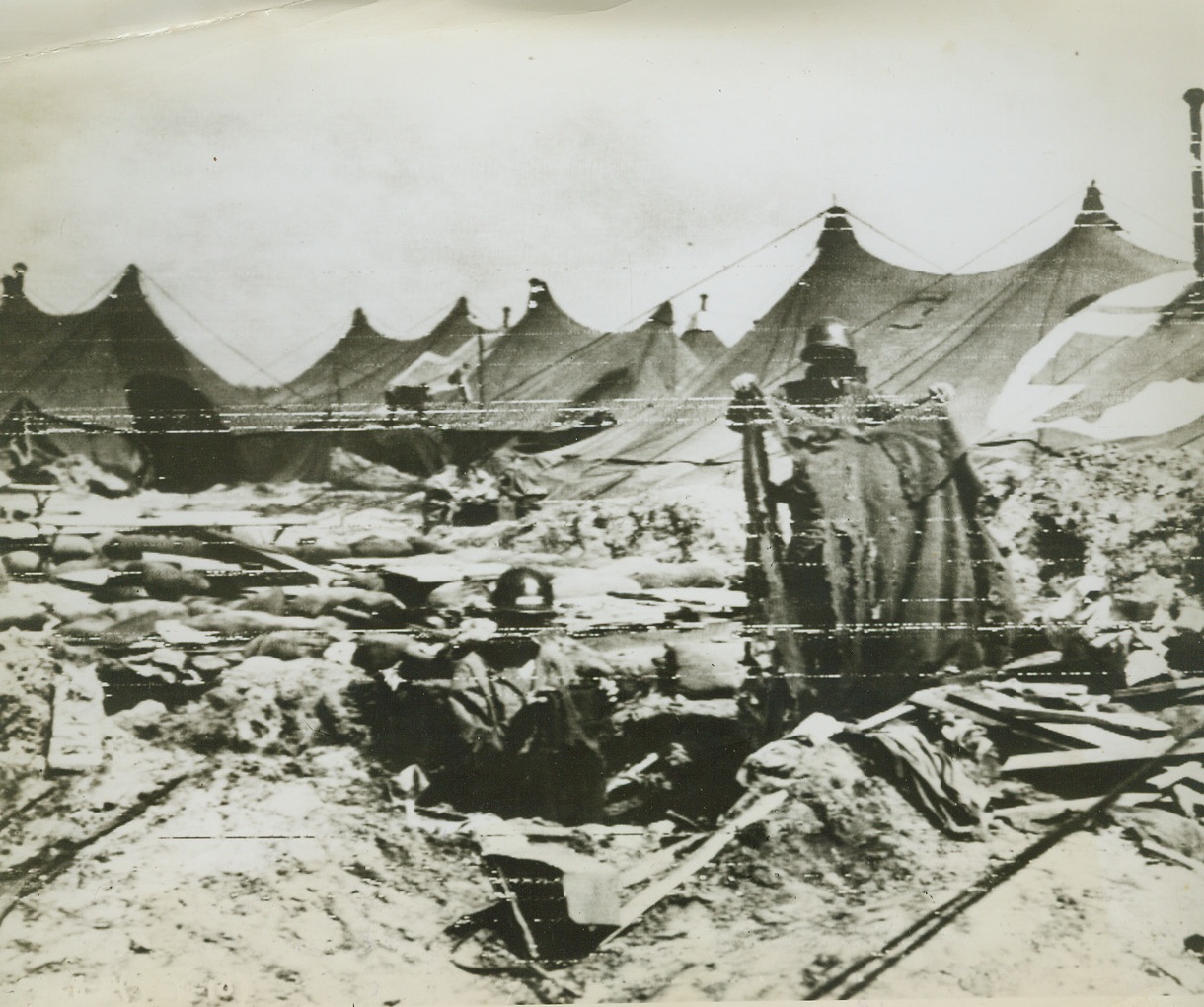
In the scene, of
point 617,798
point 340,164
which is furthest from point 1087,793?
point 340,164

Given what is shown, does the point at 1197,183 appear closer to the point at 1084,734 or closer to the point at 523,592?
the point at 1084,734

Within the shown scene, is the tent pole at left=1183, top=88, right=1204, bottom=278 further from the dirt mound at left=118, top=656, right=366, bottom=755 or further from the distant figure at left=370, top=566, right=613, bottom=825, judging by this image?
the dirt mound at left=118, top=656, right=366, bottom=755

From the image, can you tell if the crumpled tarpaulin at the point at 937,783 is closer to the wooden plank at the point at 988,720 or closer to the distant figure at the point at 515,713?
the wooden plank at the point at 988,720

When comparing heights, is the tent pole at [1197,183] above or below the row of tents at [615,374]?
above

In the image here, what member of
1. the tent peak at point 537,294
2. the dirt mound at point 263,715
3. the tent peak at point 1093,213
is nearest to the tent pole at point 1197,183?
the tent peak at point 1093,213

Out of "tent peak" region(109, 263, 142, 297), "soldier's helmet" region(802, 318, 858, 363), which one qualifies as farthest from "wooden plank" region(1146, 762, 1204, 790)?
"tent peak" region(109, 263, 142, 297)

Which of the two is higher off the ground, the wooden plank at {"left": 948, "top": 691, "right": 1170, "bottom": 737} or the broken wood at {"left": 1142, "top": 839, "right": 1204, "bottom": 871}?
the wooden plank at {"left": 948, "top": 691, "right": 1170, "bottom": 737}

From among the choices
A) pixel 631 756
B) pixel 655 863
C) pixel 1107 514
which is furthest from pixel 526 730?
pixel 1107 514
